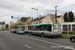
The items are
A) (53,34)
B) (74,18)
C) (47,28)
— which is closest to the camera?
(53,34)

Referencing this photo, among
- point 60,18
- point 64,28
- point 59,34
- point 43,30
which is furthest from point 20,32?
point 60,18

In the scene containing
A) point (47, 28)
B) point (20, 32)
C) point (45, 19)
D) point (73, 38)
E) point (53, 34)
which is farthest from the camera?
point (45, 19)

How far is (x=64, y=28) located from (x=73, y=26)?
3.74 metres

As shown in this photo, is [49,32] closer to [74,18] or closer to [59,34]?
[59,34]

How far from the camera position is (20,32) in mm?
27312

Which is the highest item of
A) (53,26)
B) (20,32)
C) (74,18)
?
(74,18)

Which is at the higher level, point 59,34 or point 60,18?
point 60,18

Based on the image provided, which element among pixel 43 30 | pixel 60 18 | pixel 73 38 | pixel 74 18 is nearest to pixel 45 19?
pixel 60 18

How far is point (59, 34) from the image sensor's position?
17344 millimetres

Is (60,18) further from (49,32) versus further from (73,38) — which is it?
(73,38)

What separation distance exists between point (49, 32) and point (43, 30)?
2.53m

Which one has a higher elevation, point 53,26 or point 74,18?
point 74,18

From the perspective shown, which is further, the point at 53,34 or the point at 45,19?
the point at 45,19

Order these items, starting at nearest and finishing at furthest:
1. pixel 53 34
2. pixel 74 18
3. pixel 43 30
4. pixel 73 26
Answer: pixel 53 34
pixel 43 30
pixel 73 26
pixel 74 18
